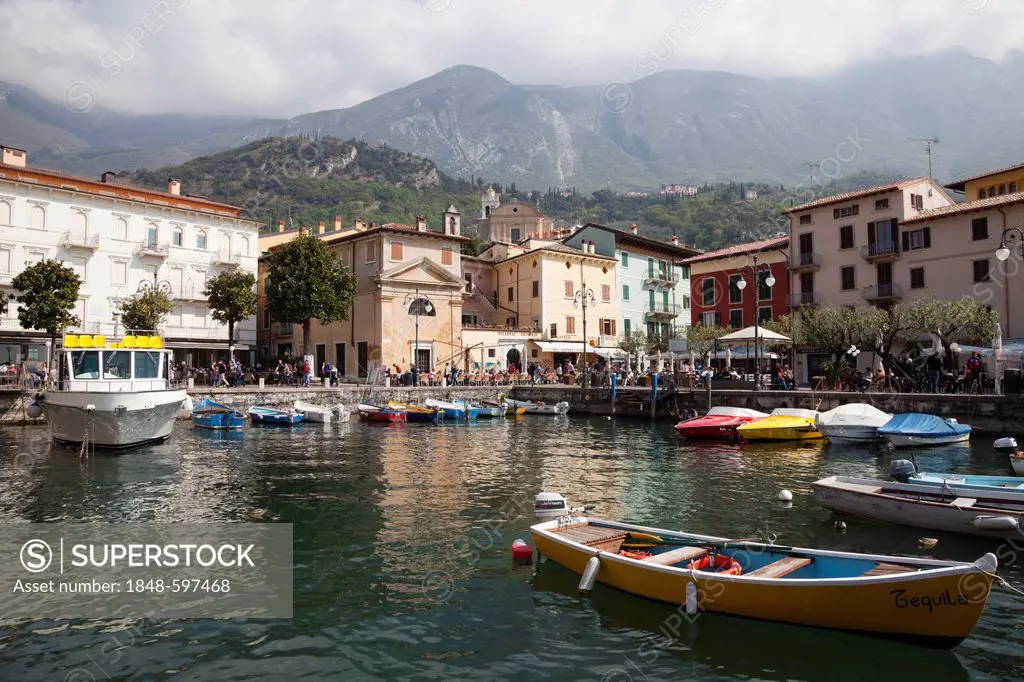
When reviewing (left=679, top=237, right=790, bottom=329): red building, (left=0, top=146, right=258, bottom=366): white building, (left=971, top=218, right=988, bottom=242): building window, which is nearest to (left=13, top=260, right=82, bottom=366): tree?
(left=0, top=146, right=258, bottom=366): white building

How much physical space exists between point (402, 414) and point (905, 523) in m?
28.5

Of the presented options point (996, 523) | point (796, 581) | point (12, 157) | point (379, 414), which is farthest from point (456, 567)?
point (12, 157)

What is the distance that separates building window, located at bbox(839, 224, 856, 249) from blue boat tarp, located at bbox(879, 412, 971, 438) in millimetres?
25387

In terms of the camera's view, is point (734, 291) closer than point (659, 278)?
Yes

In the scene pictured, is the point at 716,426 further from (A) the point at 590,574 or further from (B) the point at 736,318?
(B) the point at 736,318

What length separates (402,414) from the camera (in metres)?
37.8

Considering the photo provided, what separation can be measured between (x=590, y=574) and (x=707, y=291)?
54.0m

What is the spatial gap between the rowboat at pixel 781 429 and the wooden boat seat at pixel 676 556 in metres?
19.3

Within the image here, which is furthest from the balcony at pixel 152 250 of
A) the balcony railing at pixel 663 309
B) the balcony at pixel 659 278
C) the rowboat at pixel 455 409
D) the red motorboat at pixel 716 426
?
the balcony railing at pixel 663 309

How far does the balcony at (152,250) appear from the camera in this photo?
47.8 metres

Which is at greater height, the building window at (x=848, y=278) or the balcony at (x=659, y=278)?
the balcony at (x=659, y=278)

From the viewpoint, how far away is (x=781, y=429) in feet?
90.5

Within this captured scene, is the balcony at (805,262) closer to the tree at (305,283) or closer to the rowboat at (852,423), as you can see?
the rowboat at (852,423)

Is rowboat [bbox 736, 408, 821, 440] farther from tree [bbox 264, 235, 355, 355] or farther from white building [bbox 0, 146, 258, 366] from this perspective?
white building [bbox 0, 146, 258, 366]
